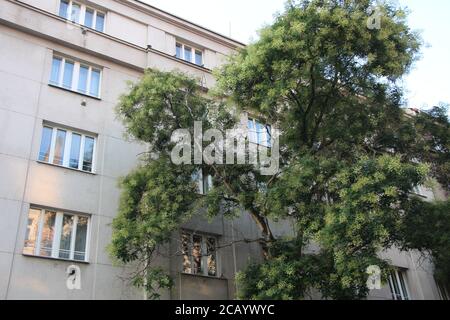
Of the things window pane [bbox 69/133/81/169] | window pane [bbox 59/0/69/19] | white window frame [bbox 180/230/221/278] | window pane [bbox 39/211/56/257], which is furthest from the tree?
window pane [bbox 59/0/69/19]

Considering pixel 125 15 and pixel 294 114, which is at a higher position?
pixel 125 15

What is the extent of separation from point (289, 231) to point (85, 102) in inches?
346

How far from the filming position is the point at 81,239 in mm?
14438

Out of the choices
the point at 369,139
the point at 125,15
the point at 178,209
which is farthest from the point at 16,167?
the point at 369,139

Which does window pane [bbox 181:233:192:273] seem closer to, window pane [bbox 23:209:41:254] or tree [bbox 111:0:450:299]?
tree [bbox 111:0:450:299]

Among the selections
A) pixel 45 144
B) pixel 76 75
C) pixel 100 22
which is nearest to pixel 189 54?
pixel 100 22

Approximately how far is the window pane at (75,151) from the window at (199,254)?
13.7ft

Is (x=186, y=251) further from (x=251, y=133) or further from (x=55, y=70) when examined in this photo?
(x=55, y=70)

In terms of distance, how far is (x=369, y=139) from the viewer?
1473cm

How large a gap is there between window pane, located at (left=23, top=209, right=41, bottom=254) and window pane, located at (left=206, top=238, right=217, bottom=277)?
5.53m

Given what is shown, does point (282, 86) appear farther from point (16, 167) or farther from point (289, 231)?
point (16, 167)

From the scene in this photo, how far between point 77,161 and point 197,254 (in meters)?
4.99

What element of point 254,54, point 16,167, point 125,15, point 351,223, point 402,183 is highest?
point 125,15

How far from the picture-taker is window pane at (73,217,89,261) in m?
14.1
